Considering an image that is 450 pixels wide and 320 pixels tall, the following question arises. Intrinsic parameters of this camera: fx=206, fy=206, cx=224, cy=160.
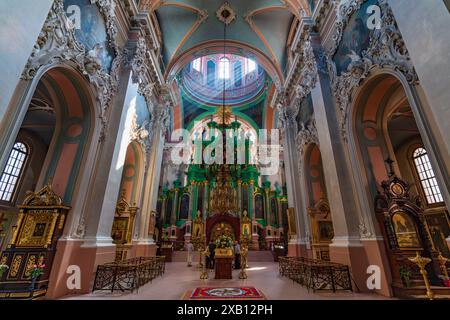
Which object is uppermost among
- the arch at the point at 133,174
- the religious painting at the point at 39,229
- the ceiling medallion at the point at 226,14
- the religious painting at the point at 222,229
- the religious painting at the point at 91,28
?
the ceiling medallion at the point at 226,14

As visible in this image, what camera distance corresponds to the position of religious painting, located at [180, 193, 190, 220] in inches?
842

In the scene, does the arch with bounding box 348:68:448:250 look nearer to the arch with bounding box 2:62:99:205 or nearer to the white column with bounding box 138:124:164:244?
the arch with bounding box 2:62:99:205

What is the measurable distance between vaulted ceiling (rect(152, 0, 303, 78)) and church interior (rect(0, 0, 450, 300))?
2.8 inches

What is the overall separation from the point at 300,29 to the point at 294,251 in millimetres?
9649

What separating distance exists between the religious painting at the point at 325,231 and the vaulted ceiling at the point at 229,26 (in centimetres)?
871

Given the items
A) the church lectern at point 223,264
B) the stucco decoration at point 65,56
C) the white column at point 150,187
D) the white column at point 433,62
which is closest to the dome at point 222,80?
the white column at point 150,187

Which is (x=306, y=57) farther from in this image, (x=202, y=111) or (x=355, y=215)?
(x=202, y=111)

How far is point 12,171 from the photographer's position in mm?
10375

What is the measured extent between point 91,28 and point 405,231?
10.2 meters

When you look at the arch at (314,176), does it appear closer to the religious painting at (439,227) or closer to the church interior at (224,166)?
the church interior at (224,166)

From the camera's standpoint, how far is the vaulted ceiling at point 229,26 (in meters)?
11.1

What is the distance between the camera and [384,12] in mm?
4922
